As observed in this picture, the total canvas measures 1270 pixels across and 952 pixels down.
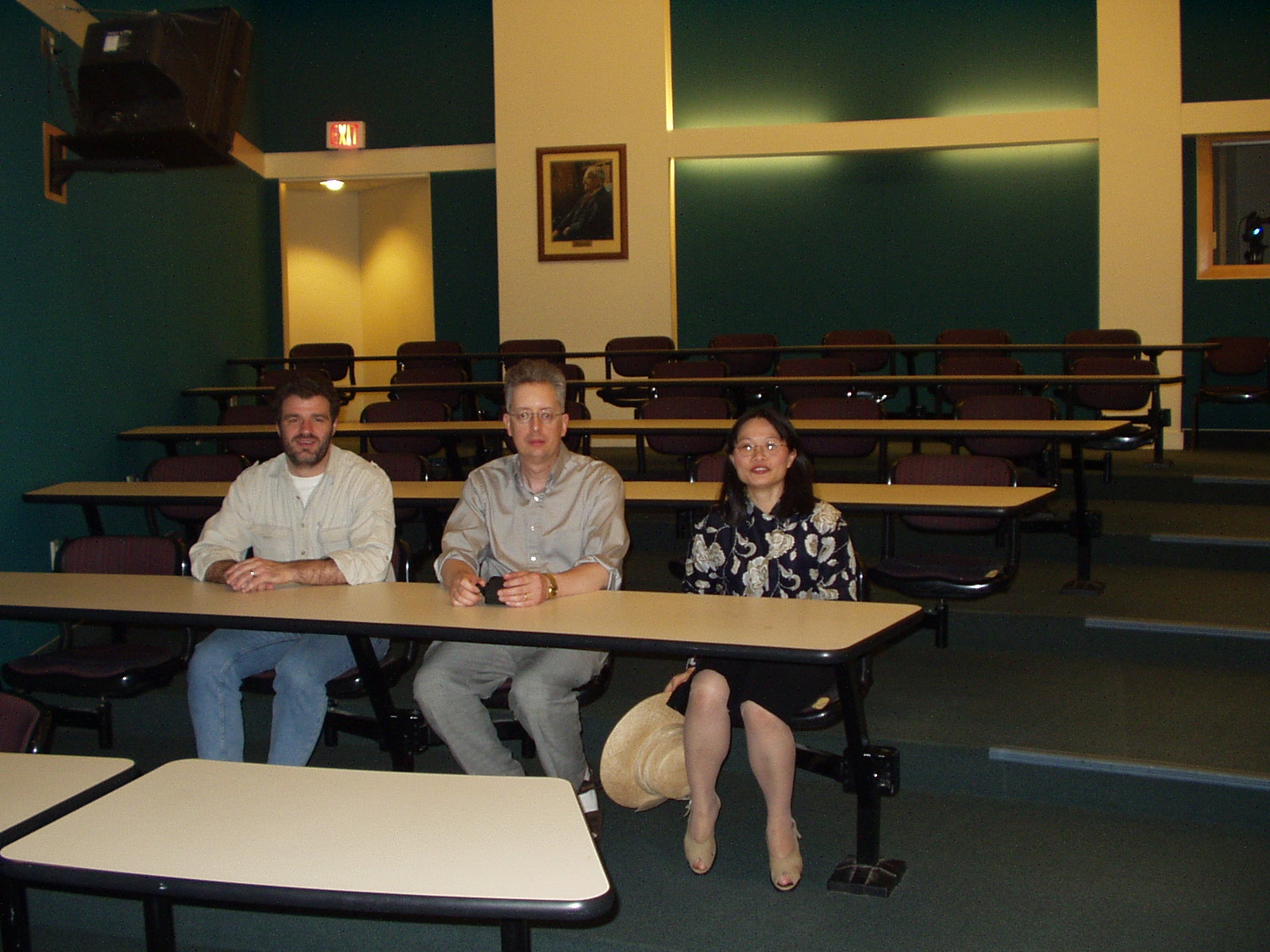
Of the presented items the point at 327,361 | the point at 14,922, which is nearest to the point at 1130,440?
the point at 327,361

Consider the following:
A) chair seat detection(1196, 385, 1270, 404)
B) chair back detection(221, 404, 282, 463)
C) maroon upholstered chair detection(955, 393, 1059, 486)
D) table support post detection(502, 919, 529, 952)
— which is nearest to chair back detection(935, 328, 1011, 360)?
chair seat detection(1196, 385, 1270, 404)

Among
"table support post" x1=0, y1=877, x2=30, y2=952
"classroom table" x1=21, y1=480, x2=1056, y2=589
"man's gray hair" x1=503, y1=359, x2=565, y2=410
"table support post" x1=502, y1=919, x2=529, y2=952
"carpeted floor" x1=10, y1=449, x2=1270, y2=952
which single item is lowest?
"carpeted floor" x1=10, y1=449, x2=1270, y2=952

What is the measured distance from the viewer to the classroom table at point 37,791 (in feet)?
5.56

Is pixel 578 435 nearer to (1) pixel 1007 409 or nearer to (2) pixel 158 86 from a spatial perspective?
(1) pixel 1007 409

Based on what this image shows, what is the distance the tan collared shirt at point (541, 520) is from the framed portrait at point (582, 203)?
249 inches

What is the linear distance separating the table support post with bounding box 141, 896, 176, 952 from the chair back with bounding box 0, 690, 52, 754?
52 centimetres

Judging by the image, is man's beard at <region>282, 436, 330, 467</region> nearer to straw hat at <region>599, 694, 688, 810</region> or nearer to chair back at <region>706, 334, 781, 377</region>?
straw hat at <region>599, 694, 688, 810</region>

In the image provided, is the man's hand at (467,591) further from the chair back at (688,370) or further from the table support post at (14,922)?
the chair back at (688,370)

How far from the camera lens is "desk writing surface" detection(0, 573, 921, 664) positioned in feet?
7.92

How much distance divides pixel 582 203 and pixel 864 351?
2.60m

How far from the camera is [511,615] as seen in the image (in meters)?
2.69

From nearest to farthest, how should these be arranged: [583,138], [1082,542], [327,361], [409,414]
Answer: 1. [1082,542]
2. [409,414]
3. [327,361]
4. [583,138]

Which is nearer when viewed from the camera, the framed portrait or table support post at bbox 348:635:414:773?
table support post at bbox 348:635:414:773

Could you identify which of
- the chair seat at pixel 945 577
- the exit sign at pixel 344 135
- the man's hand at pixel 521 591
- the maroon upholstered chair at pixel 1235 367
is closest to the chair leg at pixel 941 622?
the chair seat at pixel 945 577
